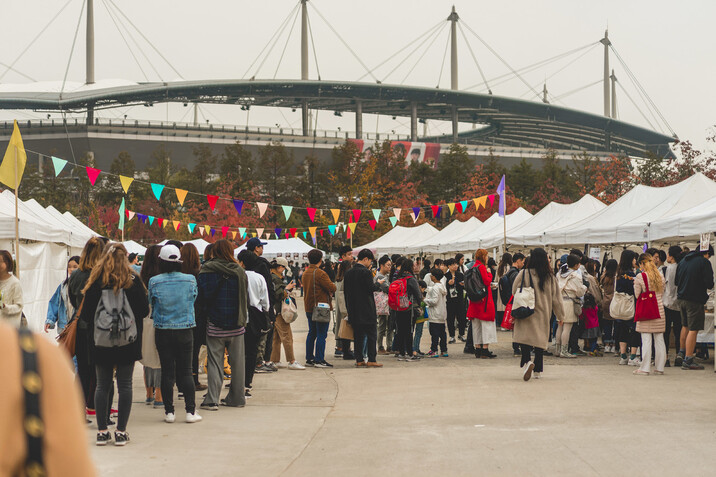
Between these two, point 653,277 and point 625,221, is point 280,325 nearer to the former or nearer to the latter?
point 653,277

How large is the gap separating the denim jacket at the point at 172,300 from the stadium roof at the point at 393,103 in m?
68.0

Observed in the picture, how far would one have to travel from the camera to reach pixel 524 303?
35.0 ft

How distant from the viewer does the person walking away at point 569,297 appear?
1346cm

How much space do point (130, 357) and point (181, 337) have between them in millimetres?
863

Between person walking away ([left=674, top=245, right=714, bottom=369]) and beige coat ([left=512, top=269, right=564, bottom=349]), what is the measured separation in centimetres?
211

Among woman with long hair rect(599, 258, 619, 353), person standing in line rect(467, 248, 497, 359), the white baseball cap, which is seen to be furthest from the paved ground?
woman with long hair rect(599, 258, 619, 353)

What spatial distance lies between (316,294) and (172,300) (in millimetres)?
5082

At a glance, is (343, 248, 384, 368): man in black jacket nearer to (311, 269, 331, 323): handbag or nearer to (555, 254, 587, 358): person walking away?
(311, 269, 331, 323): handbag

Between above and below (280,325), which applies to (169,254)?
above

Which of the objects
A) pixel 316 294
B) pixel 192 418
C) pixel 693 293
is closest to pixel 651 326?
pixel 693 293

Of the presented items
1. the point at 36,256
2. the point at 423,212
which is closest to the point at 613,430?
the point at 36,256

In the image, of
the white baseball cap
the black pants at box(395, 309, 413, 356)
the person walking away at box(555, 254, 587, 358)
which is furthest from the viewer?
the person walking away at box(555, 254, 587, 358)

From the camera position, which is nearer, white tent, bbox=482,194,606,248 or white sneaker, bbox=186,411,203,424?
white sneaker, bbox=186,411,203,424

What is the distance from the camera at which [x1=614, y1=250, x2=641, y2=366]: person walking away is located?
12.5 metres
